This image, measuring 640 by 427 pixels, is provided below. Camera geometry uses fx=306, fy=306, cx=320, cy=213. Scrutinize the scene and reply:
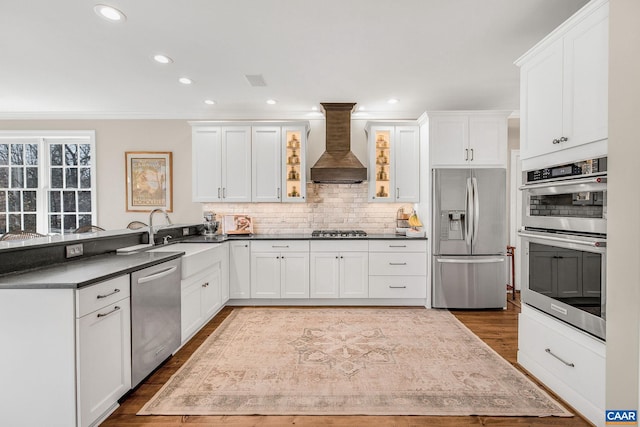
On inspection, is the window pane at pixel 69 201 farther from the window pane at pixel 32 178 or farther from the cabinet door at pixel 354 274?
the cabinet door at pixel 354 274

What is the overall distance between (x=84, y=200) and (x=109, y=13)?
11.7 ft

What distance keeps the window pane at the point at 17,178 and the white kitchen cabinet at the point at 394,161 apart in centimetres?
531

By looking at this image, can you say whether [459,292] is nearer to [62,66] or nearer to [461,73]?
[461,73]

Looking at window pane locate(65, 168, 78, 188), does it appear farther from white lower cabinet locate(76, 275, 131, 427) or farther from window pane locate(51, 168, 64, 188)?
white lower cabinet locate(76, 275, 131, 427)

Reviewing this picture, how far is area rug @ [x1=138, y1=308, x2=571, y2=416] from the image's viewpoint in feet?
6.46

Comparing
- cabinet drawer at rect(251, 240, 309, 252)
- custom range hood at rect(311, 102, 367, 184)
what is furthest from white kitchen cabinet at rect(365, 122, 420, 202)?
cabinet drawer at rect(251, 240, 309, 252)

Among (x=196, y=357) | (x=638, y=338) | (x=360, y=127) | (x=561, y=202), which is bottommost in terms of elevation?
(x=196, y=357)

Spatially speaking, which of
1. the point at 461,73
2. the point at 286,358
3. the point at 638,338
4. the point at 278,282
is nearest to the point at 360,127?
the point at 461,73

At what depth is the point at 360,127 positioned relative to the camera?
4688 mm

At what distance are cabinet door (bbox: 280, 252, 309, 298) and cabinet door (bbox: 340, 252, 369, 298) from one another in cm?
47

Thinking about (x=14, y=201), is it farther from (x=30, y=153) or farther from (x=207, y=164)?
(x=207, y=164)

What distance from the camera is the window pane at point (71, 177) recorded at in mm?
4793

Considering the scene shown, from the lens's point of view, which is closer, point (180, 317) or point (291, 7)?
point (291, 7)

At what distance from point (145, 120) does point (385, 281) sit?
4281mm
